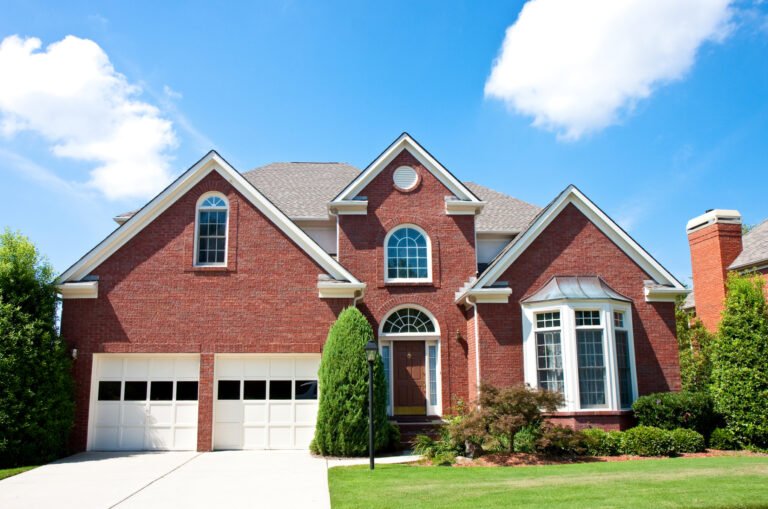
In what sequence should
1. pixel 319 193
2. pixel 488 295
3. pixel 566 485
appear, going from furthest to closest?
1. pixel 319 193
2. pixel 488 295
3. pixel 566 485

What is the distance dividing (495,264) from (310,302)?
5411mm

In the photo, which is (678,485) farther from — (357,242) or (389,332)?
(357,242)

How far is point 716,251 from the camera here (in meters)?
23.3

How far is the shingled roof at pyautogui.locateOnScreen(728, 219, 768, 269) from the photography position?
71.1ft

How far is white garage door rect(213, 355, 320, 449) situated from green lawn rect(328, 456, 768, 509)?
3743 millimetres

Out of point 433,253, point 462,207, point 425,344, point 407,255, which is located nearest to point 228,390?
point 425,344

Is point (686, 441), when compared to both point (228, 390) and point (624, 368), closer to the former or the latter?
point (624, 368)

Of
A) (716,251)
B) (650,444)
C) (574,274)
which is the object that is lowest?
(650,444)

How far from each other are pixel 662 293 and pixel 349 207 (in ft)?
31.8

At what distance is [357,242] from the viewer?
19.2 m

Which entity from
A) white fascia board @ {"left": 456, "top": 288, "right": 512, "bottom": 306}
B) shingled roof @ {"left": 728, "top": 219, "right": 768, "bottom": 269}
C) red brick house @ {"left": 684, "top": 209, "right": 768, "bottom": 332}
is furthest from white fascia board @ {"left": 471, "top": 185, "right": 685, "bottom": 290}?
red brick house @ {"left": 684, "top": 209, "right": 768, "bottom": 332}

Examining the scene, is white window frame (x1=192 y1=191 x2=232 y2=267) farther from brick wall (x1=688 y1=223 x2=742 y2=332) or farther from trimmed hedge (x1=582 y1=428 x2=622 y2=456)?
brick wall (x1=688 y1=223 x2=742 y2=332)

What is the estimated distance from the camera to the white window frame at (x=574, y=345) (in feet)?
54.0

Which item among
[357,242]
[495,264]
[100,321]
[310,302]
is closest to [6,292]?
[100,321]
